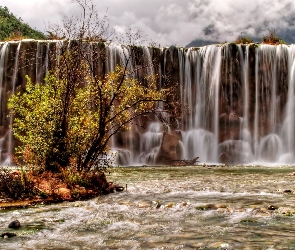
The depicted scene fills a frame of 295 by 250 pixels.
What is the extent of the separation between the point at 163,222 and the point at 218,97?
3284 cm

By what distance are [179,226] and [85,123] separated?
815 centimetres

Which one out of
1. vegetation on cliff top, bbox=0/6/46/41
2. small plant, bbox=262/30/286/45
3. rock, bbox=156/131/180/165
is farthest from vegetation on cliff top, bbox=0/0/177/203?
vegetation on cliff top, bbox=0/6/46/41

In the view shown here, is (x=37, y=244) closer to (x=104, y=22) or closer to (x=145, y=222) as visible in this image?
(x=145, y=222)

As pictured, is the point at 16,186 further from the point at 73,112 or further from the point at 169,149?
the point at 169,149

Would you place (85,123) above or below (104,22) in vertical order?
below

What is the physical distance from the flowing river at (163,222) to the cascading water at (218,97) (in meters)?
25.2

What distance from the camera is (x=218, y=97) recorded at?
41.9 m

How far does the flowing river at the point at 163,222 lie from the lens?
809cm

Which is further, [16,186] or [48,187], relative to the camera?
[48,187]

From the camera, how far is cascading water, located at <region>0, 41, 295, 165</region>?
40.2 meters

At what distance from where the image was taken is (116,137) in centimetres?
4050

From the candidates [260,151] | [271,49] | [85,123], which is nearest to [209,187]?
[85,123]

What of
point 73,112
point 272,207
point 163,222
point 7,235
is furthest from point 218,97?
point 7,235

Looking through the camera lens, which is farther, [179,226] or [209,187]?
[209,187]
